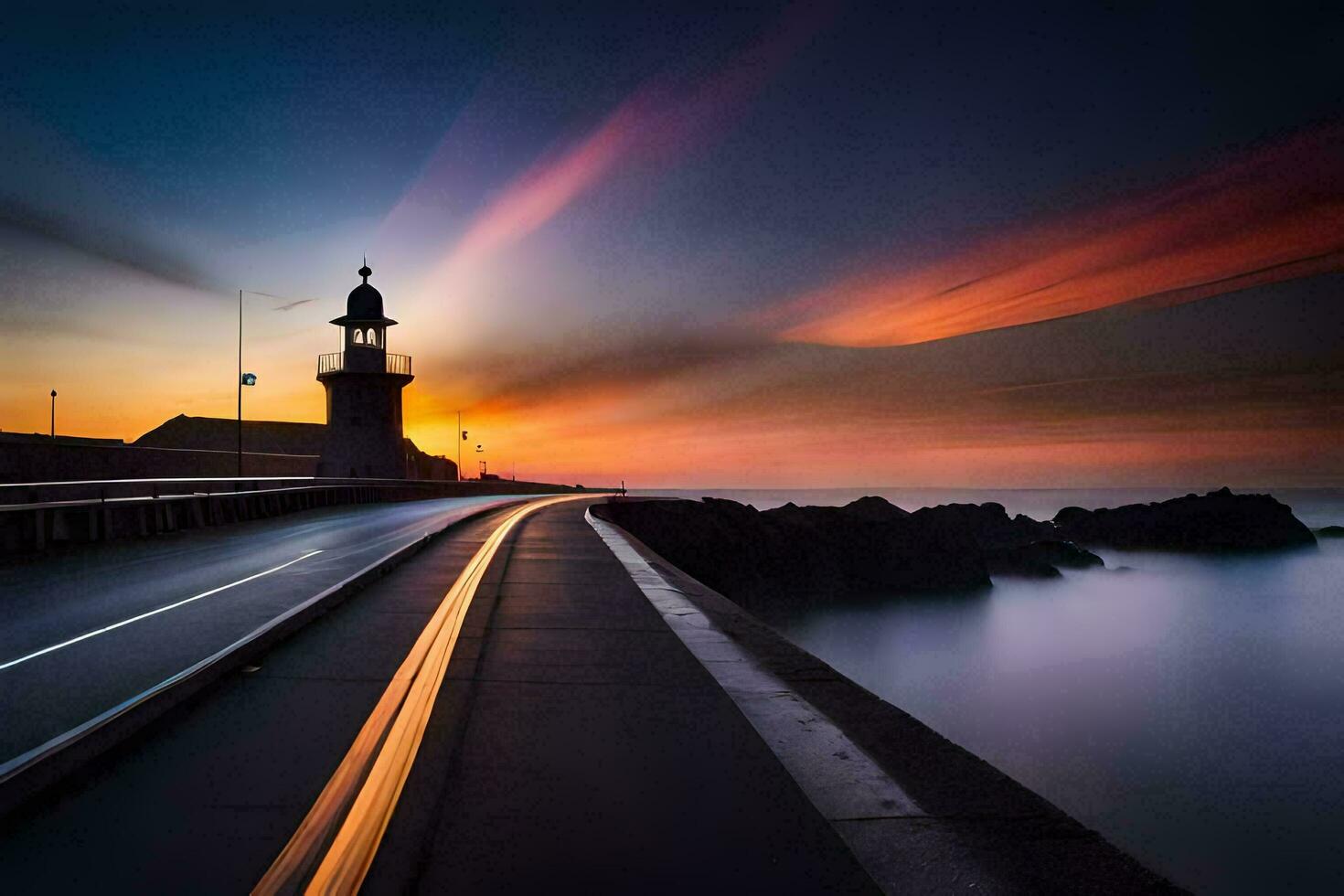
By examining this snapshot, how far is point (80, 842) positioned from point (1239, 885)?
31.1 metres

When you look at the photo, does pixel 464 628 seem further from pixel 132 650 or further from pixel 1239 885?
pixel 1239 885

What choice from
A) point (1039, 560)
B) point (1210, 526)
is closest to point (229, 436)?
point (1039, 560)

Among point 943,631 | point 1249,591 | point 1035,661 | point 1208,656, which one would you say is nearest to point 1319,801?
point 1035,661

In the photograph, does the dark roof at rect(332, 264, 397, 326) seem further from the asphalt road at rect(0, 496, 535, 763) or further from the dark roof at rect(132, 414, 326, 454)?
the dark roof at rect(132, 414, 326, 454)

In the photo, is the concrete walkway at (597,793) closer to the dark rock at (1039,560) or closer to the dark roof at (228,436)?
the dark rock at (1039,560)

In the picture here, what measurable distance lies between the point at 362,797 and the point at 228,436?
107 meters

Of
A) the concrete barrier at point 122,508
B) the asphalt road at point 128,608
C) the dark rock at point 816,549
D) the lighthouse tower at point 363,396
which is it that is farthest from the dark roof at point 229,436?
the asphalt road at point 128,608

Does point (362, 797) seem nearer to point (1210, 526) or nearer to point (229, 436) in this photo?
point (229, 436)

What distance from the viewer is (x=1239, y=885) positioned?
2366 cm

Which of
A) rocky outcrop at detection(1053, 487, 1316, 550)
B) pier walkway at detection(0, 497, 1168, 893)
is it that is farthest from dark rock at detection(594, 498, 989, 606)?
rocky outcrop at detection(1053, 487, 1316, 550)

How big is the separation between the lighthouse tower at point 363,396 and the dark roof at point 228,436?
4363cm

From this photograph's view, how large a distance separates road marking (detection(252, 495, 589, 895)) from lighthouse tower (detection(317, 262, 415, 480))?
48930mm

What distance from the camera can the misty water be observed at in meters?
25.8

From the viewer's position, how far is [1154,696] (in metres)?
48.9
